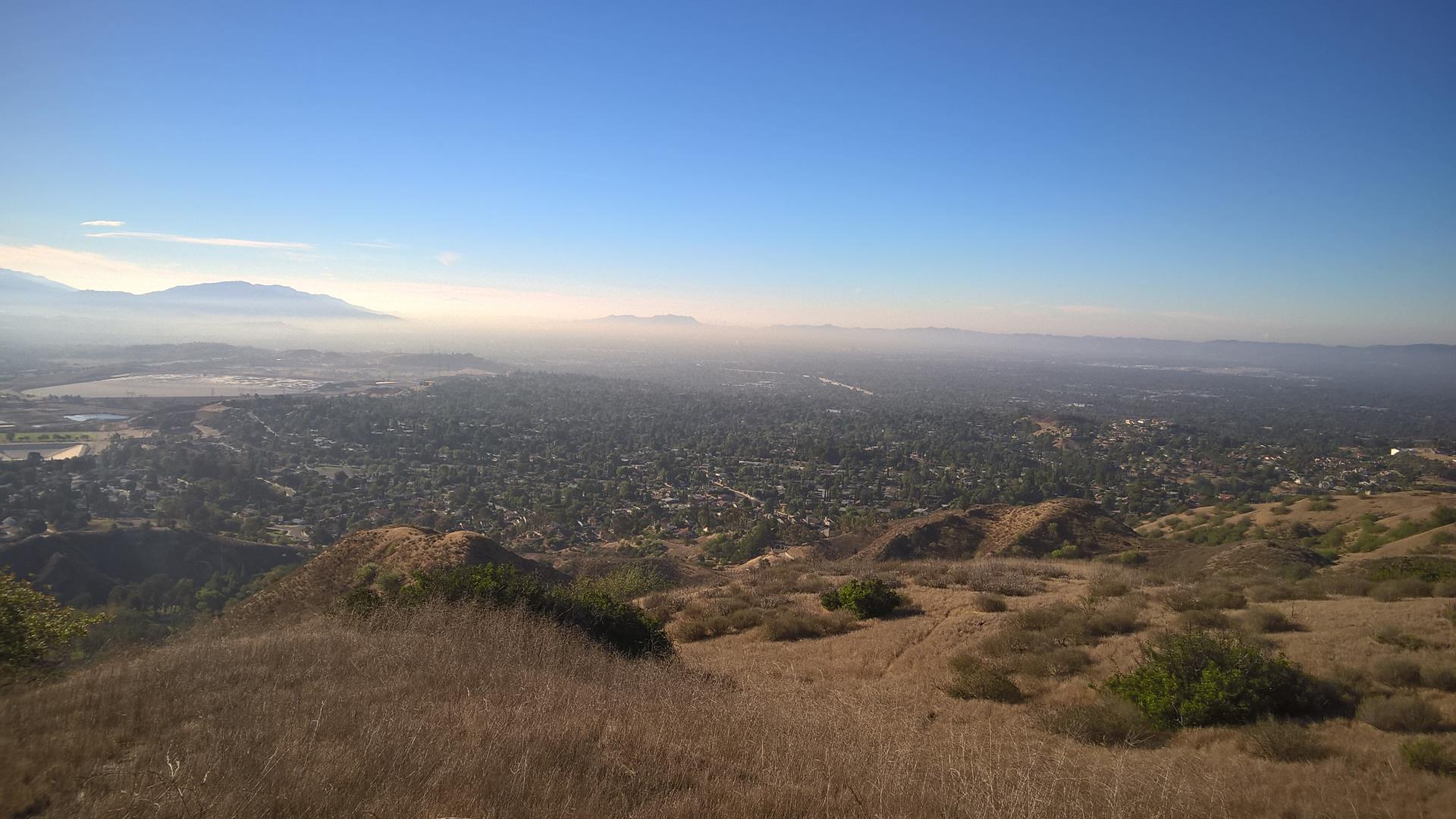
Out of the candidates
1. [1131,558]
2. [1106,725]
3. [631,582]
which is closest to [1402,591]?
[1106,725]

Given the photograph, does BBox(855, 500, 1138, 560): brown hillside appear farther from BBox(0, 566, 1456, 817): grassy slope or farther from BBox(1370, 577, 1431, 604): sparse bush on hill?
BBox(0, 566, 1456, 817): grassy slope

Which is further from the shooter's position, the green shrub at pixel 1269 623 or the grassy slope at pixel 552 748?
the green shrub at pixel 1269 623

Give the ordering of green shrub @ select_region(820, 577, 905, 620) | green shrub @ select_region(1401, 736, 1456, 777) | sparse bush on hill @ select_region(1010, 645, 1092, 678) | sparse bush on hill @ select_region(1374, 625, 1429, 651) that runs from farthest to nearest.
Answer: green shrub @ select_region(820, 577, 905, 620) → sparse bush on hill @ select_region(1010, 645, 1092, 678) → sparse bush on hill @ select_region(1374, 625, 1429, 651) → green shrub @ select_region(1401, 736, 1456, 777)

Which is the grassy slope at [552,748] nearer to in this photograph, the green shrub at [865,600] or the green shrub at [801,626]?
the green shrub at [801,626]

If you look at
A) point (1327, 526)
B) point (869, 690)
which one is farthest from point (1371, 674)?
point (1327, 526)

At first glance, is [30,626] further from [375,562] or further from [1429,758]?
[1429,758]

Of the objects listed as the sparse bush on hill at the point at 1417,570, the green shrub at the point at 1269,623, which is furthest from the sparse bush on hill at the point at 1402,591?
the green shrub at the point at 1269,623

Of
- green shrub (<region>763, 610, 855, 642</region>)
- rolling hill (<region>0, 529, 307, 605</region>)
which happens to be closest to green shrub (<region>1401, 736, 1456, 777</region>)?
green shrub (<region>763, 610, 855, 642</region>)
